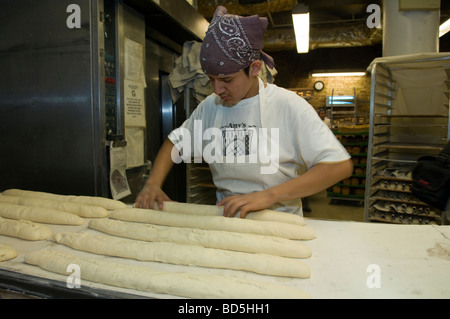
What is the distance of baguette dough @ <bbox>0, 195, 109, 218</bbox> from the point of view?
160 cm

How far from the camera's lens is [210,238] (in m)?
1.27

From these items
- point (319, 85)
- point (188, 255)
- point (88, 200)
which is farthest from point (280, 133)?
point (319, 85)

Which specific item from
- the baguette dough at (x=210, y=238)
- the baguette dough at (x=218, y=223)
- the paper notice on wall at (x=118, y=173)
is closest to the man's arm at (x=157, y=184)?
the baguette dough at (x=218, y=223)

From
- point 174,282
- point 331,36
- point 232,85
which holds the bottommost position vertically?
point 174,282

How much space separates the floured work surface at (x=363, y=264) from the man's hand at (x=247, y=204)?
0.86 feet

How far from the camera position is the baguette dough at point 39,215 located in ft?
4.94

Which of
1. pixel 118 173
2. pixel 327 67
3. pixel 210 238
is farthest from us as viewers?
pixel 327 67

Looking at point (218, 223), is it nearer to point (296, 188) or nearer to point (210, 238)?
point (210, 238)

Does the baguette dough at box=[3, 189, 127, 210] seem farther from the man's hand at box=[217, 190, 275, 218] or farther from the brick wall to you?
the brick wall

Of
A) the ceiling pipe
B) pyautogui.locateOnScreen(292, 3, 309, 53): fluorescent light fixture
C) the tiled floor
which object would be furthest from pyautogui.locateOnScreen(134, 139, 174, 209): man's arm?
the ceiling pipe

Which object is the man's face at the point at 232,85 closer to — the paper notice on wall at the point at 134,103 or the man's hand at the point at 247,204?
the man's hand at the point at 247,204

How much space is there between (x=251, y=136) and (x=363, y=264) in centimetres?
84

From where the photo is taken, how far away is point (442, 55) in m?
2.84
